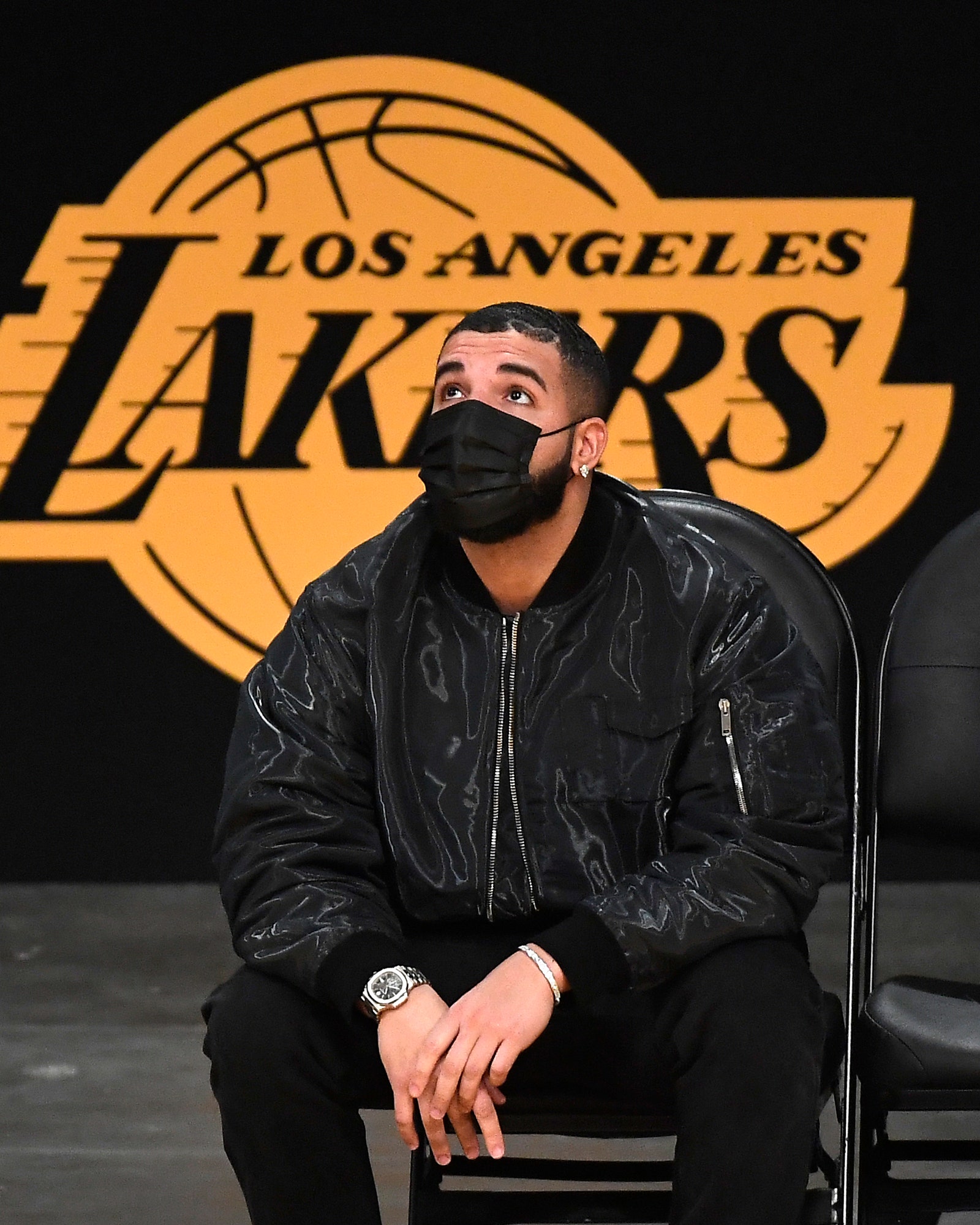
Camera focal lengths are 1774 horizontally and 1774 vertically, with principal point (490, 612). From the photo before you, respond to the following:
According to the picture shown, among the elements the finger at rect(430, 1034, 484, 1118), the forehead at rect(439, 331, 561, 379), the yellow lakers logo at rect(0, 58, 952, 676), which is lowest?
the finger at rect(430, 1034, 484, 1118)

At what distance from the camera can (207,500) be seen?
14.9 feet

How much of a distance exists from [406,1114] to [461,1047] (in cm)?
10

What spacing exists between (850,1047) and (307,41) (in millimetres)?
3335

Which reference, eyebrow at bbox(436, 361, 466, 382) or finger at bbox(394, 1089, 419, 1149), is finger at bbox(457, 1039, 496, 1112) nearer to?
finger at bbox(394, 1089, 419, 1149)

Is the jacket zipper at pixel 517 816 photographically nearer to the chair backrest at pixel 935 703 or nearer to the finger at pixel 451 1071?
the finger at pixel 451 1071

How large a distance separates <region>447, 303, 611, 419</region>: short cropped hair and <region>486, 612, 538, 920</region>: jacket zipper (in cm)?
33

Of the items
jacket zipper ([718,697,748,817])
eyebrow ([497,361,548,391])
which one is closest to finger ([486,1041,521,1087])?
jacket zipper ([718,697,748,817])

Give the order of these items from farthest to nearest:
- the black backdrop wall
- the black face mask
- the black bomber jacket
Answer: the black backdrop wall < the black face mask < the black bomber jacket

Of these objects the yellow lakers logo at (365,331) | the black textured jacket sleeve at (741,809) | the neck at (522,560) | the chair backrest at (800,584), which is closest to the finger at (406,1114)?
the black textured jacket sleeve at (741,809)

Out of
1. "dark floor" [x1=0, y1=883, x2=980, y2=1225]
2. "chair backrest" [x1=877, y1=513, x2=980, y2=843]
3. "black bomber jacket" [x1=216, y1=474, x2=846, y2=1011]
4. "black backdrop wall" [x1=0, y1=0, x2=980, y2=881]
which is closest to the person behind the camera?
"black bomber jacket" [x1=216, y1=474, x2=846, y2=1011]

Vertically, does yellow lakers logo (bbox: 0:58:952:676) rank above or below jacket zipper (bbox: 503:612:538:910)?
above

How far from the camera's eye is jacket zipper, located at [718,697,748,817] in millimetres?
1943

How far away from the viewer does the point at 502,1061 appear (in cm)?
176

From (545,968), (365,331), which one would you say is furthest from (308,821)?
(365,331)
